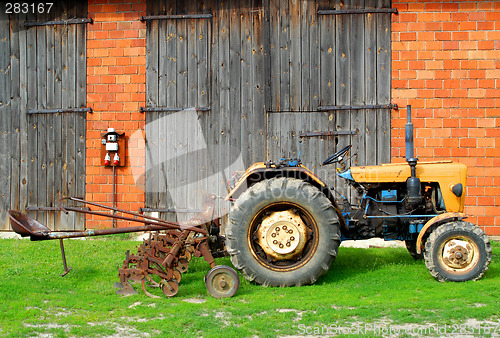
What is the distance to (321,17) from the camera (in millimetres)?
6930

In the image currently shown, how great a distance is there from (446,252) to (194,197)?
3893mm

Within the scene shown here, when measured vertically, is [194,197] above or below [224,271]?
above

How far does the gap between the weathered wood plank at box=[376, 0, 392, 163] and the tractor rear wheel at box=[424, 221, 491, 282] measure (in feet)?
8.17

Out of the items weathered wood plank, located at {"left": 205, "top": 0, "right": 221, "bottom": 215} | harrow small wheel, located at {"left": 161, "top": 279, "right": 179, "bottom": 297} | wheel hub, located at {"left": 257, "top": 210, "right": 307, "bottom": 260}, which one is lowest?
harrow small wheel, located at {"left": 161, "top": 279, "right": 179, "bottom": 297}

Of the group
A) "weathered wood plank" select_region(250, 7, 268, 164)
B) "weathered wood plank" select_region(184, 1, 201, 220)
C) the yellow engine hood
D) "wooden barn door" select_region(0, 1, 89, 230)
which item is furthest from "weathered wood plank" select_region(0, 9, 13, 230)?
the yellow engine hood

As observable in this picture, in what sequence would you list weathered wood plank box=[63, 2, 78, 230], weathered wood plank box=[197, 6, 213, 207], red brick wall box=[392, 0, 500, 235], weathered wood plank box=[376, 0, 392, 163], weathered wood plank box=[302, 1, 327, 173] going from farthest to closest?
1. weathered wood plank box=[63, 2, 78, 230]
2. weathered wood plank box=[197, 6, 213, 207]
3. weathered wood plank box=[302, 1, 327, 173]
4. weathered wood plank box=[376, 0, 392, 163]
5. red brick wall box=[392, 0, 500, 235]

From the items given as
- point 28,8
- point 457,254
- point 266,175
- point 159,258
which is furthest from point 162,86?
point 457,254

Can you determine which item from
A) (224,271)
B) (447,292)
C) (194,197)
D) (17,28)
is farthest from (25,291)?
(17,28)

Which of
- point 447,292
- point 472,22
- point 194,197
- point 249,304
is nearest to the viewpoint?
point 249,304

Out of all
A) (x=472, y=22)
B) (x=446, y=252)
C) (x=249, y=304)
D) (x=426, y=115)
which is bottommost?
(x=249, y=304)

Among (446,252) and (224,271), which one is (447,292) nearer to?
(446,252)

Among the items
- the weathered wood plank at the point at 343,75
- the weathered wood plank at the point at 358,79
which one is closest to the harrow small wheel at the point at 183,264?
the weathered wood plank at the point at 343,75

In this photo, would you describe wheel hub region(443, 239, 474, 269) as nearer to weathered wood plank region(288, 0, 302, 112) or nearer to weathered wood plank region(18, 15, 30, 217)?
weathered wood plank region(288, 0, 302, 112)

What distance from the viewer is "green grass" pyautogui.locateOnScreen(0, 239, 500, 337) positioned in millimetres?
3281
